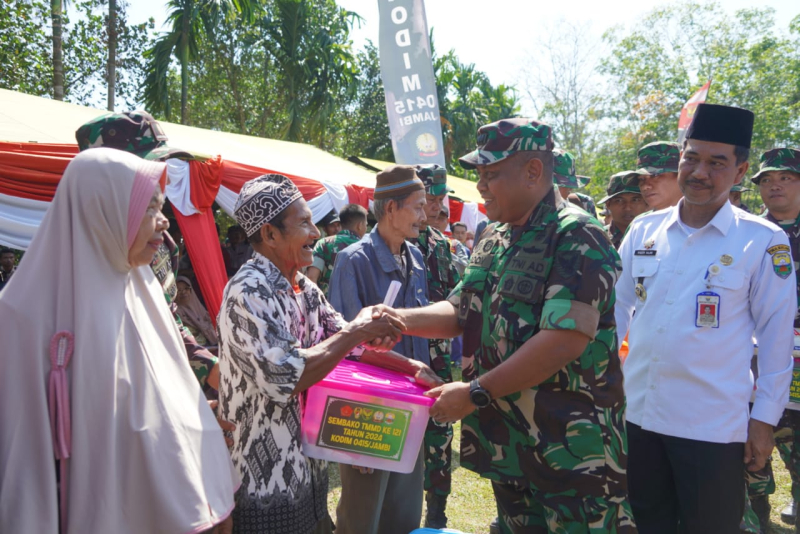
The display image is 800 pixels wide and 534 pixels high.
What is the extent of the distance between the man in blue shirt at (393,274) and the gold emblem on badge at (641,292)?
4.11ft

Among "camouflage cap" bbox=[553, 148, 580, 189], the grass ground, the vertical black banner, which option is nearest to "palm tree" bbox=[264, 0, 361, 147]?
the vertical black banner

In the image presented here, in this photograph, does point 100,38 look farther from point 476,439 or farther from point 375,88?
point 476,439

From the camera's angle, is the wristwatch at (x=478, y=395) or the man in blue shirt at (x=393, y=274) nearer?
the wristwatch at (x=478, y=395)

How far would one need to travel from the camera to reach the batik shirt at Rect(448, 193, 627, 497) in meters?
2.18

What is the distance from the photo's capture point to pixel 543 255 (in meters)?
2.28

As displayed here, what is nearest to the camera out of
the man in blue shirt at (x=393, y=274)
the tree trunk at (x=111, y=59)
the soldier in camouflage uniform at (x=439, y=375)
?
the man in blue shirt at (x=393, y=274)

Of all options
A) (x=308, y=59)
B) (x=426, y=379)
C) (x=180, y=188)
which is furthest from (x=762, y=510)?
(x=308, y=59)

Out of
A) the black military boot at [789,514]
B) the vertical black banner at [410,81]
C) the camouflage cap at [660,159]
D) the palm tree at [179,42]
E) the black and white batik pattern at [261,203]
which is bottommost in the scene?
the black military boot at [789,514]

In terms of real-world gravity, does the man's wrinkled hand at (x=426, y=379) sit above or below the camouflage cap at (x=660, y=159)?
below

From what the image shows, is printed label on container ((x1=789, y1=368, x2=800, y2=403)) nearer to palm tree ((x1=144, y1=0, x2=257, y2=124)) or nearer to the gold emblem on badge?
the gold emblem on badge

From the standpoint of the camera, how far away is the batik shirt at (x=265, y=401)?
217cm

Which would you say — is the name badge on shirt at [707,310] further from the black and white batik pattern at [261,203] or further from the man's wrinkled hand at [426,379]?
the black and white batik pattern at [261,203]

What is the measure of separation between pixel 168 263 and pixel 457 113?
2864cm

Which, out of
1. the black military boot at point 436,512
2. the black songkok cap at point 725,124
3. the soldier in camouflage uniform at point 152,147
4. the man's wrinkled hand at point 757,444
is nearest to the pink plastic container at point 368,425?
the soldier in camouflage uniform at point 152,147
